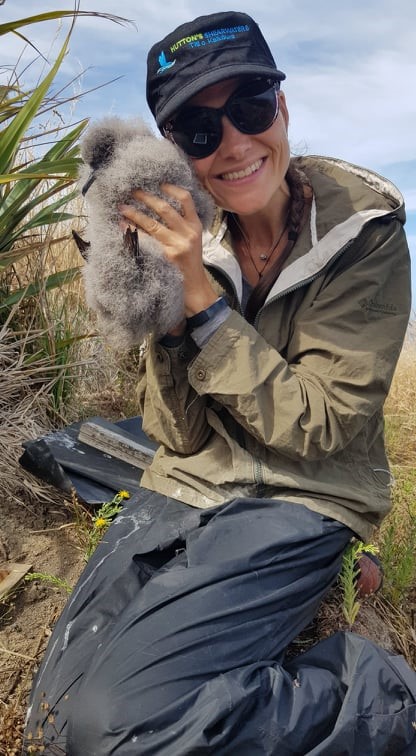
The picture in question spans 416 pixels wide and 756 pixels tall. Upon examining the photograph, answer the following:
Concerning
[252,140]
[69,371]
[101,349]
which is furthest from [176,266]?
[101,349]

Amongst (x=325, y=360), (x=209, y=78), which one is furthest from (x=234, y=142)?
(x=325, y=360)

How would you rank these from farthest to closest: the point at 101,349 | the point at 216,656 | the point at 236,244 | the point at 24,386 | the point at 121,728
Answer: the point at 101,349, the point at 24,386, the point at 236,244, the point at 216,656, the point at 121,728

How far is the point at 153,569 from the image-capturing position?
7.09 ft

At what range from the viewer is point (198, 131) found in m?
2.01

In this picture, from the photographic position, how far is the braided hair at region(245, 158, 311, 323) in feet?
7.27

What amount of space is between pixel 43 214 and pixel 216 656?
266cm

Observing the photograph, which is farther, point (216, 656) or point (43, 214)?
point (43, 214)

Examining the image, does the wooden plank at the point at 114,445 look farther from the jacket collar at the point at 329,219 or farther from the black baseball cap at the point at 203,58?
the black baseball cap at the point at 203,58

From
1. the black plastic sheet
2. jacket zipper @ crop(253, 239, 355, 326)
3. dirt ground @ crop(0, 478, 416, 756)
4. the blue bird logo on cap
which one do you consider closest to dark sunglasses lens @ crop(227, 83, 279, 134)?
the blue bird logo on cap

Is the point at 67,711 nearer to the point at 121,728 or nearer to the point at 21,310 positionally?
the point at 121,728

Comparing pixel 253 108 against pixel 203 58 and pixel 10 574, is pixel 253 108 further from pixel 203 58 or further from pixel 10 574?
pixel 10 574

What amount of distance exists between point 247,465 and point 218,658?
1.99ft

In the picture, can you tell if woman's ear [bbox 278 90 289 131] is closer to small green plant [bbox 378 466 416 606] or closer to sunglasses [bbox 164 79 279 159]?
sunglasses [bbox 164 79 279 159]

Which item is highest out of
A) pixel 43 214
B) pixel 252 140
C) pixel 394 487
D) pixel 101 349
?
pixel 252 140
